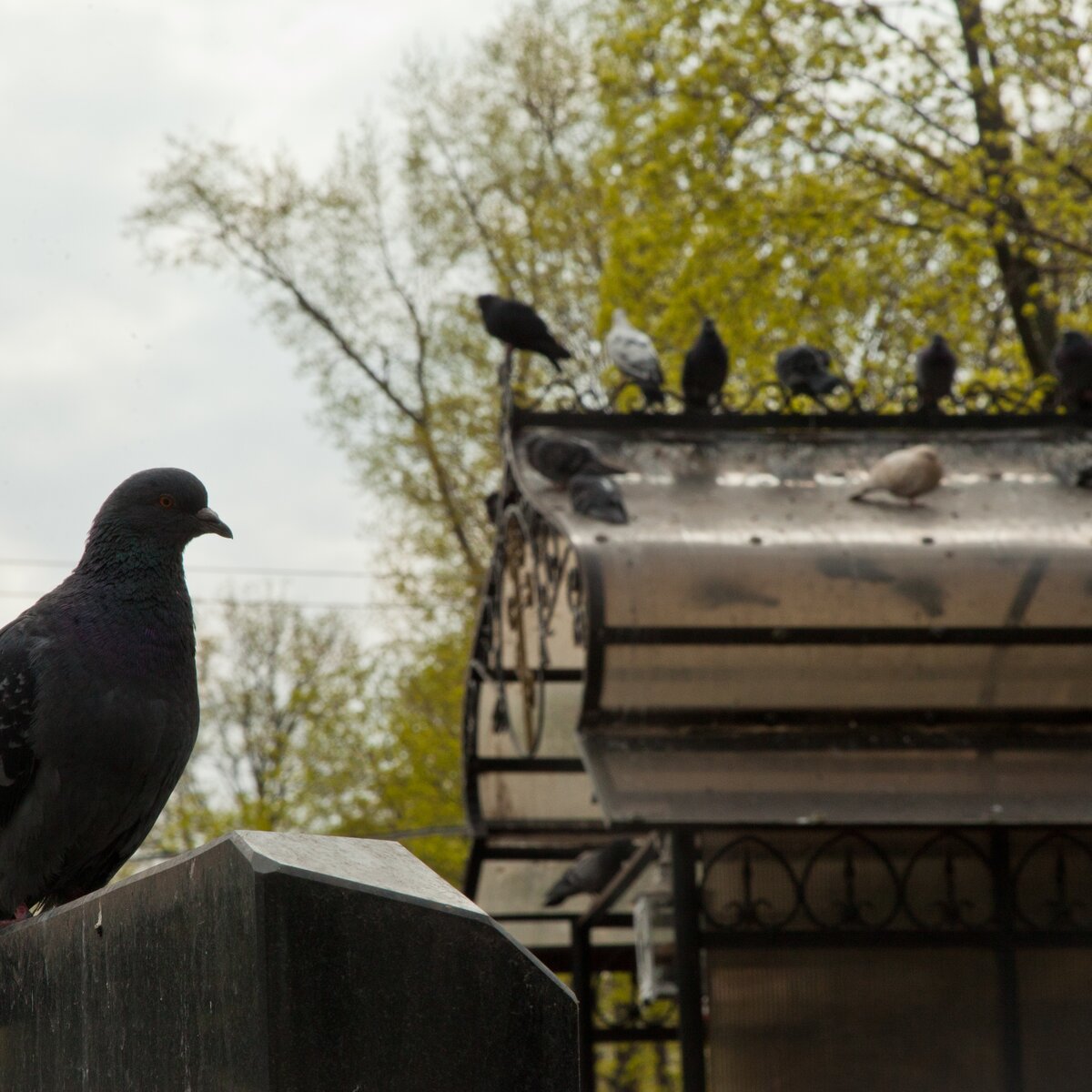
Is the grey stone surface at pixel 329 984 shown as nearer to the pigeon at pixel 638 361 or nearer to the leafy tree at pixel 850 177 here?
the pigeon at pixel 638 361

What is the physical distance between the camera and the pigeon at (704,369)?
7023 mm

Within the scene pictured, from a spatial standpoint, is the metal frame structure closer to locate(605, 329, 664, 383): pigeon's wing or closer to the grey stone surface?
locate(605, 329, 664, 383): pigeon's wing

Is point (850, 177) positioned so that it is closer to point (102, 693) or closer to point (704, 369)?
point (704, 369)

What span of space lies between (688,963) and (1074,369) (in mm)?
2922

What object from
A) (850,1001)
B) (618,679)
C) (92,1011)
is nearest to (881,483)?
(618,679)

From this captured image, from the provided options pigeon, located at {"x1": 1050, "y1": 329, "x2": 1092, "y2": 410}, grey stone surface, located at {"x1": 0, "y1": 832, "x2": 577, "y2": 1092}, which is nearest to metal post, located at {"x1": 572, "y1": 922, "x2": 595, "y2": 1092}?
pigeon, located at {"x1": 1050, "y1": 329, "x2": 1092, "y2": 410}

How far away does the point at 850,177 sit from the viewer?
15.5 meters

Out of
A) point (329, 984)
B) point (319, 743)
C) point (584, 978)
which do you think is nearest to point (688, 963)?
point (584, 978)

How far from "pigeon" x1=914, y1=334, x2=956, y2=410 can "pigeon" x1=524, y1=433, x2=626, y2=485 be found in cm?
149

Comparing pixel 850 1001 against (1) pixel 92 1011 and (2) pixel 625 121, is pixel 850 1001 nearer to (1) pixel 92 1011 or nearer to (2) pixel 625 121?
(1) pixel 92 1011

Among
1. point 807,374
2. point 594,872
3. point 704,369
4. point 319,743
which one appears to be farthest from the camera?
point 319,743

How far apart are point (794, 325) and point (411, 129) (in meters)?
8.39

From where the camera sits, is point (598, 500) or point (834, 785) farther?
point (598, 500)

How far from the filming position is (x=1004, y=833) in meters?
6.34
